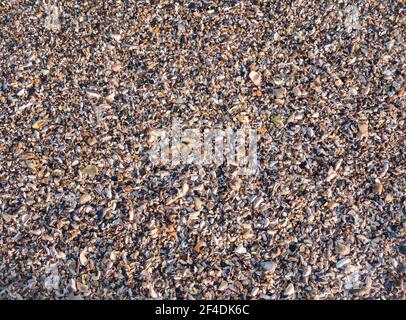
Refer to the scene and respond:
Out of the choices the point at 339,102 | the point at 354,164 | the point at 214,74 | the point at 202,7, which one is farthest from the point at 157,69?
the point at 354,164

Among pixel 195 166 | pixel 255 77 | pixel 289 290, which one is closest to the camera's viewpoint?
pixel 289 290

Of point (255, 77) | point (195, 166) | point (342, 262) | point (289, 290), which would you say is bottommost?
point (289, 290)

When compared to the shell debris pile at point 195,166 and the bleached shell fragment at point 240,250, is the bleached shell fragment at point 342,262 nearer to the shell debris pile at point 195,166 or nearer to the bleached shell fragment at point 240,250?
the shell debris pile at point 195,166

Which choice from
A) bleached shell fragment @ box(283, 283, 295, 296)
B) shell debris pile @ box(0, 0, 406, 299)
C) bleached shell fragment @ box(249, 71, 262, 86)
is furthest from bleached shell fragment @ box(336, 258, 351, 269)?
bleached shell fragment @ box(249, 71, 262, 86)

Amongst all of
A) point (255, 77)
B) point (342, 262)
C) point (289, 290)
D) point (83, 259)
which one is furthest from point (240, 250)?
point (255, 77)

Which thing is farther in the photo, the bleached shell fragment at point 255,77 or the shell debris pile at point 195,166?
the bleached shell fragment at point 255,77

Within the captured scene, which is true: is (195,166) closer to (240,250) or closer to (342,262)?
(240,250)

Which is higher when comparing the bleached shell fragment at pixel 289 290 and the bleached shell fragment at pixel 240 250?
the bleached shell fragment at pixel 240 250

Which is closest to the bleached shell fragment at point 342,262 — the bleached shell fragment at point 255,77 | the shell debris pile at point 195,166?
the shell debris pile at point 195,166

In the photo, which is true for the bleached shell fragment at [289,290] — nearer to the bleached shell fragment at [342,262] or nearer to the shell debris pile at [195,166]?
the shell debris pile at [195,166]

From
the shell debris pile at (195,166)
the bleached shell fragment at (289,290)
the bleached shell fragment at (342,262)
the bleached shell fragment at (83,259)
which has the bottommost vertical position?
the bleached shell fragment at (289,290)
